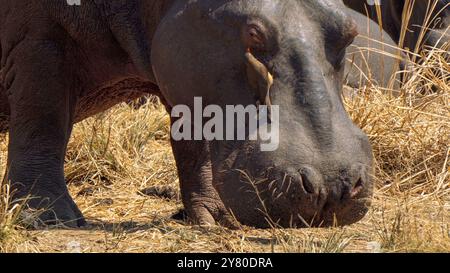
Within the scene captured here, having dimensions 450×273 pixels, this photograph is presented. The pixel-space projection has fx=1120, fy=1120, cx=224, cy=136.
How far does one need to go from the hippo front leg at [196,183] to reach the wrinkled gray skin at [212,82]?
0.41 ft

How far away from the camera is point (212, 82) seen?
3.96m

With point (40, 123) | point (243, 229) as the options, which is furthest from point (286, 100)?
point (40, 123)

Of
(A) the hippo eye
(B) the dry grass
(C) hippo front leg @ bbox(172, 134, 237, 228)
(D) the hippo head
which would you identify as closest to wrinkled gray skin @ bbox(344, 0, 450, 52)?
(B) the dry grass

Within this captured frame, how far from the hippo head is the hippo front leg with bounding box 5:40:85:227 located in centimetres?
68

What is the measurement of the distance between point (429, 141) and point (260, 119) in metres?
2.12

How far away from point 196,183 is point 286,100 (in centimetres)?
143

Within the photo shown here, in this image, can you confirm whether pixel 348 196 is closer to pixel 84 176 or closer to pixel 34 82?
pixel 34 82

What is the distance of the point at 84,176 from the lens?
5.99m

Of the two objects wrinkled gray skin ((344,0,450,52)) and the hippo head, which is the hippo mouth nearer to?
the hippo head

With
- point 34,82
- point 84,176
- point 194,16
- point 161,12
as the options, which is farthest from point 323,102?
point 84,176

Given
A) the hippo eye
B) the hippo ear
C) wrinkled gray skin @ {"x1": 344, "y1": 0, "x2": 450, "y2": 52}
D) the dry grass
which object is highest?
wrinkled gray skin @ {"x1": 344, "y1": 0, "x2": 450, "y2": 52}

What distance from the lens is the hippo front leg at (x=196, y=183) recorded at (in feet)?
16.5

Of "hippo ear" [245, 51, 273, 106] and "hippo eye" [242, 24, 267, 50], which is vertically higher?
"hippo eye" [242, 24, 267, 50]

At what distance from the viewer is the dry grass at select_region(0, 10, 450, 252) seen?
3943 millimetres
